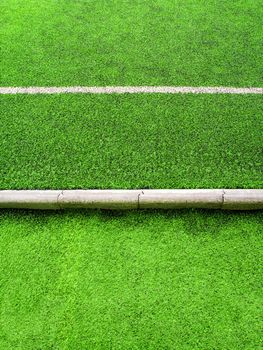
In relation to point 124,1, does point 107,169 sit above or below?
below

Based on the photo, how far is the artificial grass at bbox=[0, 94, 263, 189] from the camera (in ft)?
12.2

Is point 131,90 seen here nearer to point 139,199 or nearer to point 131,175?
point 131,175

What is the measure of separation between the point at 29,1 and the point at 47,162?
4.01 metres

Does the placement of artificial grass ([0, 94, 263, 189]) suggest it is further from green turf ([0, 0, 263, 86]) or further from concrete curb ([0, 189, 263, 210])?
green turf ([0, 0, 263, 86])

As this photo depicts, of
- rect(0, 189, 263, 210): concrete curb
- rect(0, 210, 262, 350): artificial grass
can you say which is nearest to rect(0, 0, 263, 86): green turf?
rect(0, 189, 263, 210): concrete curb

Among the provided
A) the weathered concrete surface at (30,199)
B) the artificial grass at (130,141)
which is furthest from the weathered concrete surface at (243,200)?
the weathered concrete surface at (30,199)

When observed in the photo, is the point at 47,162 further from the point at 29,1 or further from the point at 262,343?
the point at 29,1

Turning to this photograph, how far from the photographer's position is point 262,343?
276 cm

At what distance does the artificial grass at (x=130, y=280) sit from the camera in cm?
283

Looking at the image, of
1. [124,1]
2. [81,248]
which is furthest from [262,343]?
[124,1]

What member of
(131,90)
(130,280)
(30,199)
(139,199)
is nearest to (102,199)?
(139,199)

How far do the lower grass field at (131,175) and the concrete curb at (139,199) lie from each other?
81mm

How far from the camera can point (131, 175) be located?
3738 mm

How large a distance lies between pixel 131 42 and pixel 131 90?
1.16m
